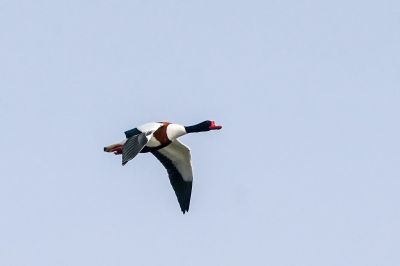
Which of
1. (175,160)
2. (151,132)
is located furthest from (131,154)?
(175,160)

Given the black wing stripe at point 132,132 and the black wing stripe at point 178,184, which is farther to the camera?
the black wing stripe at point 178,184

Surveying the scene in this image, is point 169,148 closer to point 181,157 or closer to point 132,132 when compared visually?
point 181,157

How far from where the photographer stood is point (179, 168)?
65.8 meters

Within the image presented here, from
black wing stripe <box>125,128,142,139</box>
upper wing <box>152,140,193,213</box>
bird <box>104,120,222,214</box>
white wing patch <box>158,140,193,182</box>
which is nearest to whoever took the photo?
bird <box>104,120,222,214</box>

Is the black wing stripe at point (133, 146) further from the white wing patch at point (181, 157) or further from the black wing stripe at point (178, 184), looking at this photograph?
the black wing stripe at point (178, 184)

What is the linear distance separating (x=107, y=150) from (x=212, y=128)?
5.03 m

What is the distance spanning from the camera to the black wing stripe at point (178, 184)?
65438mm

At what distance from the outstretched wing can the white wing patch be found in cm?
463

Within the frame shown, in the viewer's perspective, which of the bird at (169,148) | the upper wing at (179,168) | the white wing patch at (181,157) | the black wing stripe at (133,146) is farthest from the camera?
the upper wing at (179,168)

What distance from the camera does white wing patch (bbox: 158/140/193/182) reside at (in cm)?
6512

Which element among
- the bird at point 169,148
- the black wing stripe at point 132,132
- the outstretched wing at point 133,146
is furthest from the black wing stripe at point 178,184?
the outstretched wing at point 133,146

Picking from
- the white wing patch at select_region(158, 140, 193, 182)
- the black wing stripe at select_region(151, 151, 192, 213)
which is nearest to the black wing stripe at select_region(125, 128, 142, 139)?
the white wing patch at select_region(158, 140, 193, 182)

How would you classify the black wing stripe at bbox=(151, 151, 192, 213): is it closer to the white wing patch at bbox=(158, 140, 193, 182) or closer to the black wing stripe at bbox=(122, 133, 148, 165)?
the white wing patch at bbox=(158, 140, 193, 182)

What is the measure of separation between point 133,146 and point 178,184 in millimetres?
7387
